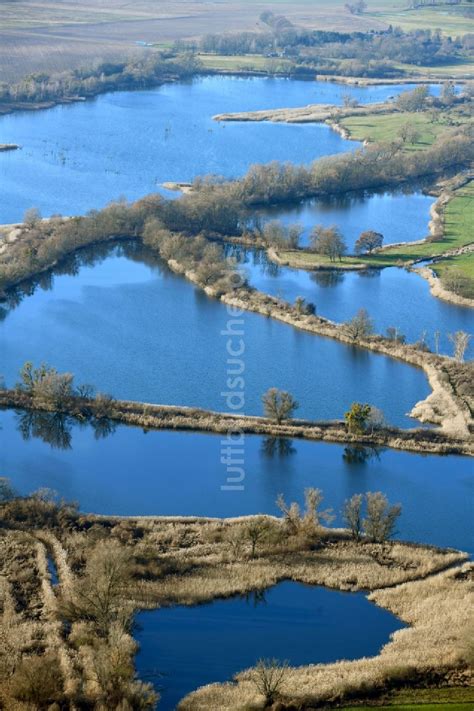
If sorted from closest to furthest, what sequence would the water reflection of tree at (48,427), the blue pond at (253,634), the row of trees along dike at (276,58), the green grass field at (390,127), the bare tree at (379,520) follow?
1. the blue pond at (253,634)
2. the bare tree at (379,520)
3. the water reflection of tree at (48,427)
4. the green grass field at (390,127)
5. the row of trees along dike at (276,58)

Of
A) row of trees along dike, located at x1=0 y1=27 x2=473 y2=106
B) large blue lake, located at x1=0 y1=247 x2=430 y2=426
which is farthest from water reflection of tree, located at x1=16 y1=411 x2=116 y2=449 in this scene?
row of trees along dike, located at x1=0 y1=27 x2=473 y2=106

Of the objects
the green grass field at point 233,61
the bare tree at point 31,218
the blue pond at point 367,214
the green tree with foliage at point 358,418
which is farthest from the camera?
the green grass field at point 233,61

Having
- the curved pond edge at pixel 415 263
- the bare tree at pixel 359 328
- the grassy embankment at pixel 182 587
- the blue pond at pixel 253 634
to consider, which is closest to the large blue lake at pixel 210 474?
the grassy embankment at pixel 182 587

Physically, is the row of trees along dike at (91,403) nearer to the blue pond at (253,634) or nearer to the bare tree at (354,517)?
the bare tree at (354,517)

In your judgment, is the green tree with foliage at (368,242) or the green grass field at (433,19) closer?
the green tree with foliage at (368,242)

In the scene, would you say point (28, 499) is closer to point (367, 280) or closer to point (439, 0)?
point (367, 280)

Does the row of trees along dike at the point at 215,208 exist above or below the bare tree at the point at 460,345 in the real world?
above

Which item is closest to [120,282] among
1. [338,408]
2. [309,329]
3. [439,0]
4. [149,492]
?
[309,329]

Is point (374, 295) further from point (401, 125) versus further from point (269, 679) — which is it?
point (401, 125)
